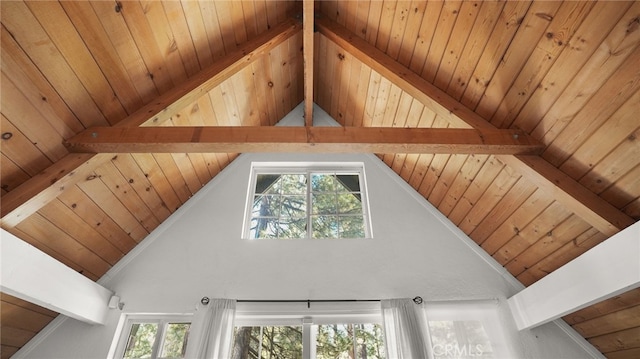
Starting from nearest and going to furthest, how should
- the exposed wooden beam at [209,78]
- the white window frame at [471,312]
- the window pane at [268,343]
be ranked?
the exposed wooden beam at [209,78] < the window pane at [268,343] < the white window frame at [471,312]

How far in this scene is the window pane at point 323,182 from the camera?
3.23m

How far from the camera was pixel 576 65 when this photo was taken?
1.60 metres

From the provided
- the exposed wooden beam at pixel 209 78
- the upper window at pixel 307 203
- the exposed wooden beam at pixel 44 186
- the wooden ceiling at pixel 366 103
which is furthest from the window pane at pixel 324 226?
the exposed wooden beam at pixel 44 186

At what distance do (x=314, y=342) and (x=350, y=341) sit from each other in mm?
278

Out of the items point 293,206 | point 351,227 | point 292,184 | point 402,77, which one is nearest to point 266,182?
point 292,184

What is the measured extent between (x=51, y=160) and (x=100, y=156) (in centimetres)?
25

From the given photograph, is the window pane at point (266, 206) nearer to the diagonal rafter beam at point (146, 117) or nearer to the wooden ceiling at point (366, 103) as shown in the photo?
the wooden ceiling at point (366, 103)

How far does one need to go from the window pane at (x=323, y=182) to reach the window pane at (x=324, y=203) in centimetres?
6

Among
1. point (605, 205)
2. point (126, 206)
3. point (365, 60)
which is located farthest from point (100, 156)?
point (605, 205)

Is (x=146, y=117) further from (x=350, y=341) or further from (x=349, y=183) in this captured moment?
(x=350, y=341)

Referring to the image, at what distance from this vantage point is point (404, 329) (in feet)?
7.52

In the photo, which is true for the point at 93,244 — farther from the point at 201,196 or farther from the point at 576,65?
the point at 576,65

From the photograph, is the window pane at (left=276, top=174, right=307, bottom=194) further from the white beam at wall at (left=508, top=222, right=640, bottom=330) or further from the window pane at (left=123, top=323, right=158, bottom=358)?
the white beam at wall at (left=508, top=222, right=640, bottom=330)

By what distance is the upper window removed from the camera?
2.92 metres
